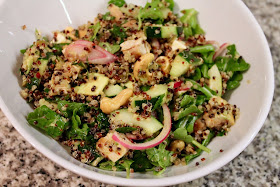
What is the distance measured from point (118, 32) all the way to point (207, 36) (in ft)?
2.05

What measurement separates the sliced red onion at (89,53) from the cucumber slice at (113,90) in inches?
7.4

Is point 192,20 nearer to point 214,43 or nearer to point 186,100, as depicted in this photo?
point 214,43

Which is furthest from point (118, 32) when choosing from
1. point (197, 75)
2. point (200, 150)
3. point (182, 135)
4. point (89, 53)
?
point (200, 150)

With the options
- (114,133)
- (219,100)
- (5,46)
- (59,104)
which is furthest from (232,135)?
(5,46)

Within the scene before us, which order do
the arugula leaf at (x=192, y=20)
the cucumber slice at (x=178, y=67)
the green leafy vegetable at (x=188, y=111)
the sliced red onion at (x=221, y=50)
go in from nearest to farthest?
the green leafy vegetable at (x=188, y=111) < the cucumber slice at (x=178, y=67) < the sliced red onion at (x=221, y=50) < the arugula leaf at (x=192, y=20)

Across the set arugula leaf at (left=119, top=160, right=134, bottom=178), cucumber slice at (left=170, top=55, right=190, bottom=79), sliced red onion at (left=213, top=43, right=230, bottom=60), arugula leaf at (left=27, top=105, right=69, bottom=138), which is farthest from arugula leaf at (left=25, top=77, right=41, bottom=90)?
sliced red onion at (left=213, top=43, right=230, bottom=60)

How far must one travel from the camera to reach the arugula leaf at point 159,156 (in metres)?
1.56

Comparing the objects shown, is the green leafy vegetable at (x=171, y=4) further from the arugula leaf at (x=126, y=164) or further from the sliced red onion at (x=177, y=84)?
the arugula leaf at (x=126, y=164)

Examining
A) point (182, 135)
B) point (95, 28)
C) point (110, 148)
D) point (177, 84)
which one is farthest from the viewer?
point (95, 28)

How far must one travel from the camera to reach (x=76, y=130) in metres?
1.63

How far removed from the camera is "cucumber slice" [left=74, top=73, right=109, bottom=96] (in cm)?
171

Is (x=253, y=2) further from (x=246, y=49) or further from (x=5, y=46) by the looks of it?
(x=5, y=46)

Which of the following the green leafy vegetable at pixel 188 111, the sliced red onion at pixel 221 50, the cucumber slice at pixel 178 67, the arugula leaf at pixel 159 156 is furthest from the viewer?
the sliced red onion at pixel 221 50

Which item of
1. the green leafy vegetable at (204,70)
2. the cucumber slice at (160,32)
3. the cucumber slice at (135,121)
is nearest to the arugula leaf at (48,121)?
the cucumber slice at (135,121)
